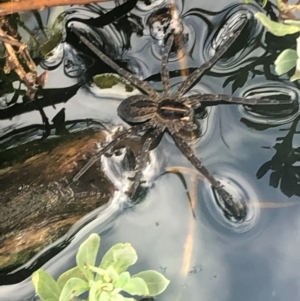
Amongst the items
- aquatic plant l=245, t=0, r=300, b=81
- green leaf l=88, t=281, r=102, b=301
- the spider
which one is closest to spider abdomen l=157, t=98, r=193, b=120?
the spider

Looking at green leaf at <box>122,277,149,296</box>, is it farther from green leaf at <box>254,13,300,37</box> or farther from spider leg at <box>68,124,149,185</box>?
green leaf at <box>254,13,300,37</box>

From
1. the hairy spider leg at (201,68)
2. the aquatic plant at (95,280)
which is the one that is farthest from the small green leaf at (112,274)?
the hairy spider leg at (201,68)

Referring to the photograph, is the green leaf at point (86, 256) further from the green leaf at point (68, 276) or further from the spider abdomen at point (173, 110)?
the spider abdomen at point (173, 110)

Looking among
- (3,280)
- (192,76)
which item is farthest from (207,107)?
(3,280)

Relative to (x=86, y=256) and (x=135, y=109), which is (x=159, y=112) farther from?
(x=86, y=256)

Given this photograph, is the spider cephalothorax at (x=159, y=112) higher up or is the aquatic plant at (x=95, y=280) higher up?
the spider cephalothorax at (x=159, y=112)

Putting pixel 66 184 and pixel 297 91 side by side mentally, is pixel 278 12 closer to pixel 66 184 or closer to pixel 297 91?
pixel 297 91
